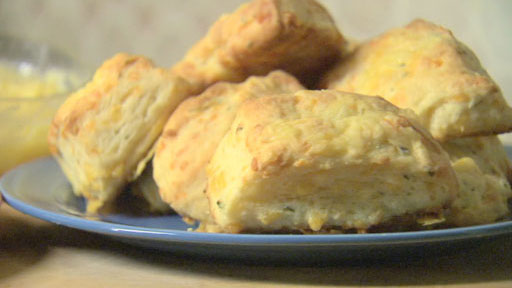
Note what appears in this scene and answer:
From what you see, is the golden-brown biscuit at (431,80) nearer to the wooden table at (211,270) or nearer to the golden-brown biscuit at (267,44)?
the golden-brown biscuit at (267,44)

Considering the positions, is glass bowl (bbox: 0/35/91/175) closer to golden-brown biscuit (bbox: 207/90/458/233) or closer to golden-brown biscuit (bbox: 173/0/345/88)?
golden-brown biscuit (bbox: 173/0/345/88)

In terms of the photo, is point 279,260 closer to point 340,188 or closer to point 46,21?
point 340,188

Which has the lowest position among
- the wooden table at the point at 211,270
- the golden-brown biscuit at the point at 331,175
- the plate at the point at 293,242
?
the wooden table at the point at 211,270

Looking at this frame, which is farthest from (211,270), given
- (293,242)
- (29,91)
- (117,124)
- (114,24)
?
(114,24)

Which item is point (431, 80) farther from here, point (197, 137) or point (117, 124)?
point (117, 124)

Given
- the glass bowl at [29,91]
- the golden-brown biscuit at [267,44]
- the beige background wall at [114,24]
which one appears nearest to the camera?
the golden-brown biscuit at [267,44]

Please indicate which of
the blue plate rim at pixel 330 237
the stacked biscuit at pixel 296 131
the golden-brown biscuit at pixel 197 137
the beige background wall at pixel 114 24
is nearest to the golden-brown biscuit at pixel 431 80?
the stacked biscuit at pixel 296 131

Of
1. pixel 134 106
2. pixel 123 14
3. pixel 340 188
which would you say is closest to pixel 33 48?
pixel 123 14

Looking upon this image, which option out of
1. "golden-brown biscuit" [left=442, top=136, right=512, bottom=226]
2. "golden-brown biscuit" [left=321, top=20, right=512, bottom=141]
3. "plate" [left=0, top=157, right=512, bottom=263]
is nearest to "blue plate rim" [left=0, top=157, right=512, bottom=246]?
"plate" [left=0, top=157, right=512, bottom=263]
